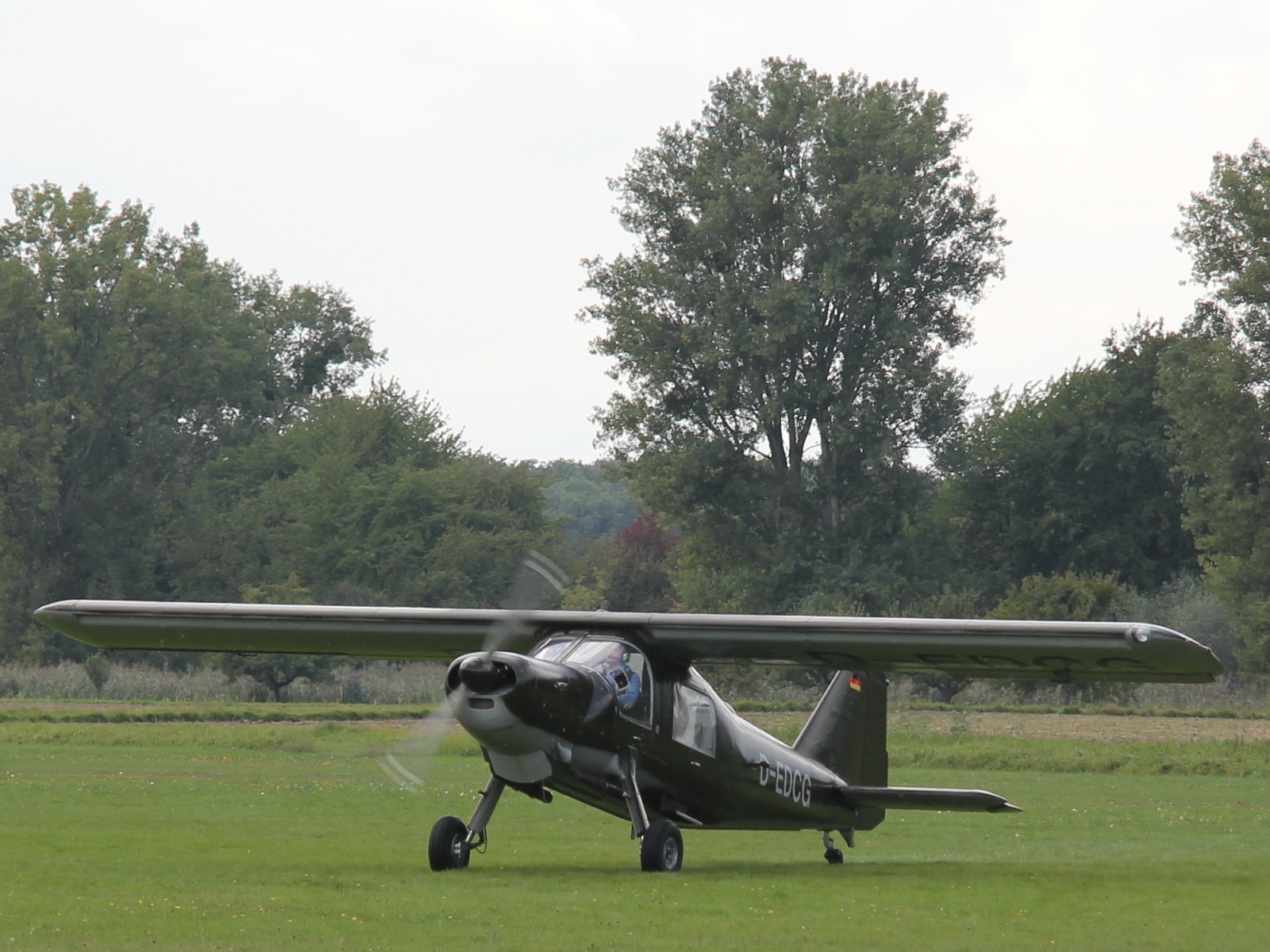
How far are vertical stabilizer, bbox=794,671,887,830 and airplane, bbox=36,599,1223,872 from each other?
0.26m

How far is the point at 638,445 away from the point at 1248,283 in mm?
23189

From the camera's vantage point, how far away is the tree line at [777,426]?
A: 56469 millimetres

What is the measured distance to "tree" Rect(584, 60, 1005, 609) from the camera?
199 ft

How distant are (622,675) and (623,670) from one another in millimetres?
61

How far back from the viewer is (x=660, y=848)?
45.8 feet

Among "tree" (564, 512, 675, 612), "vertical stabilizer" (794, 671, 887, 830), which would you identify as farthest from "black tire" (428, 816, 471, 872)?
"tree" (564, 512, 675, 612)

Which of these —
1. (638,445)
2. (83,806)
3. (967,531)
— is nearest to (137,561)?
(638,445)

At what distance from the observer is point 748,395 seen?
6206cm

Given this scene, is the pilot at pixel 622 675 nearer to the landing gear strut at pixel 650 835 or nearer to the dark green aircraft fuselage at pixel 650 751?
the dark green aircraft fuselage at pixel 650 751

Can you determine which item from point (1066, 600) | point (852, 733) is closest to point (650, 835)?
point (852, 733)

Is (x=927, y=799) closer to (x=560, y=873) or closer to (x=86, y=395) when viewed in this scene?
(x=560, y=873)

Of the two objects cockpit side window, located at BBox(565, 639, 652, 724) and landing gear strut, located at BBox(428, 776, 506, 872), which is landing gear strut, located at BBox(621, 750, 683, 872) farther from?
landing gear strut, located at BBox(428, 776, 506, 872)

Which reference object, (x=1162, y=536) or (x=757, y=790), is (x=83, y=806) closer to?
(x=757, y=790)

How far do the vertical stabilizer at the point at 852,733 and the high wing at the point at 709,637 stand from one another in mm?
2153
